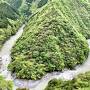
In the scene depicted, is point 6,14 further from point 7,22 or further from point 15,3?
point 15,3

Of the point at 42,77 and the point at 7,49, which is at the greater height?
the point at 7,49

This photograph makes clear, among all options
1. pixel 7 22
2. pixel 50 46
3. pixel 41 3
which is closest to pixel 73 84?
pixel 50 46

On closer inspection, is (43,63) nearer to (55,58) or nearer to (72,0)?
(55,58)

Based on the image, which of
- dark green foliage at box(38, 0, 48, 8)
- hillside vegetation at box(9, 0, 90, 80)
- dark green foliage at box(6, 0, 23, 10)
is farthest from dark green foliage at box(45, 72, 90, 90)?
dark green foliage at box(6, 0, 23, 10)

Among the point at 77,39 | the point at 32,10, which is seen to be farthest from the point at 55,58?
the point at 32,10

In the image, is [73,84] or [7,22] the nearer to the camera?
[73,84]
